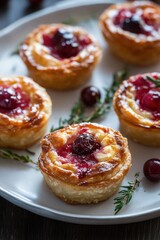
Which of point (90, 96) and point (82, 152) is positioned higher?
point (82, 152)

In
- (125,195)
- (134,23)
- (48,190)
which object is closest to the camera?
(125,195)

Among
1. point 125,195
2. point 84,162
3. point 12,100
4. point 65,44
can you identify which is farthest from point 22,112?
point 125,195

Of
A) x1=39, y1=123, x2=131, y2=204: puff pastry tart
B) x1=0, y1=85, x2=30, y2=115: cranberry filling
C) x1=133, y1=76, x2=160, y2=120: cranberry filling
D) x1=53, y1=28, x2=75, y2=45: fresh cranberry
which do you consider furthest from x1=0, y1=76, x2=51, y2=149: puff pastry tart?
x1=133, y1=76, x2=160, y2=120: cranberry filling

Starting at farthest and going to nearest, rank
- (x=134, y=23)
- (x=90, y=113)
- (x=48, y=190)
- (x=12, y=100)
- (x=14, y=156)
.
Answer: (x=134, y=23) → (x=90, y=113) → (x=12, y=100) → (x=14, y=156) → (x=48, y=190)

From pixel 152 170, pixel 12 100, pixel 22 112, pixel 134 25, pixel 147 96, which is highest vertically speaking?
pixel 12 100

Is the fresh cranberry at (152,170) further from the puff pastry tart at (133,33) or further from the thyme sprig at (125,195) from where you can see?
the puff pastry tart at (133,33)

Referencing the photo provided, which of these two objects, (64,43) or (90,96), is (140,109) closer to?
(90,96)

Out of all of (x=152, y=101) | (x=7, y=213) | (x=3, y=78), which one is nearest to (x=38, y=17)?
(x=3, y=78)
